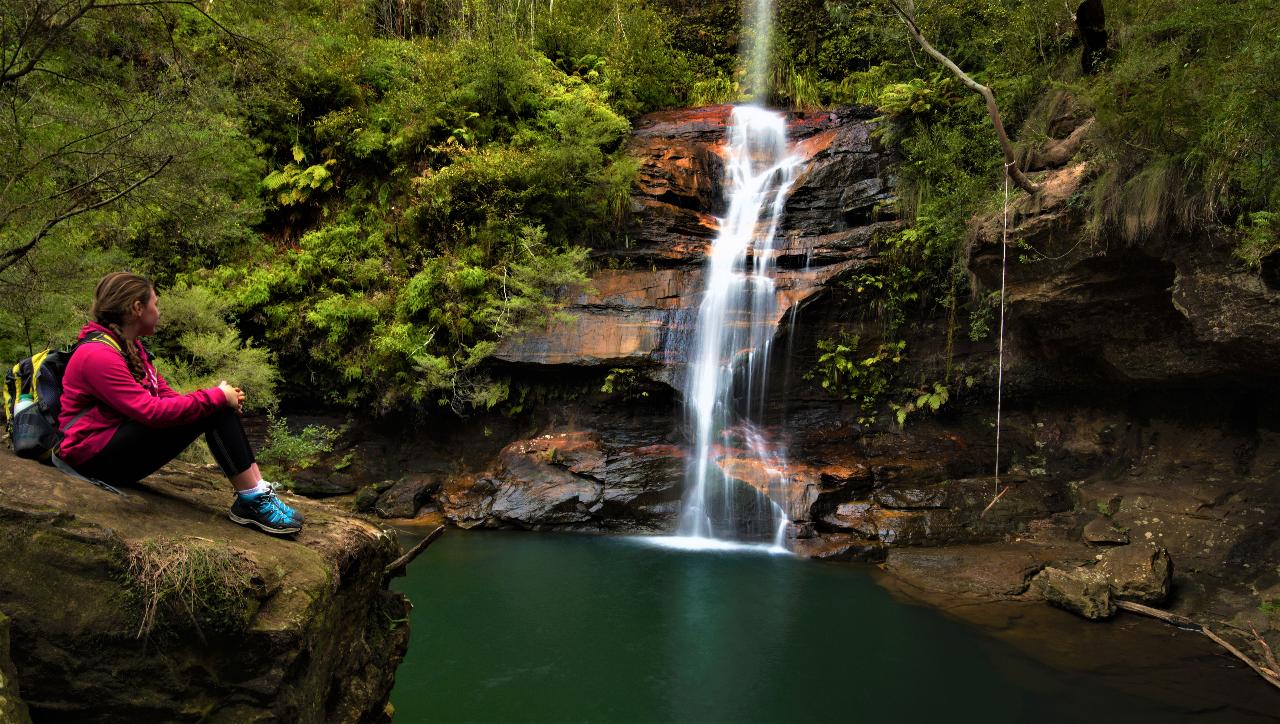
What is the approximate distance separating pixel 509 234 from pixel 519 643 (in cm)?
829

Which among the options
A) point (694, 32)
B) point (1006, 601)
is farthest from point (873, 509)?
point (694, 32)

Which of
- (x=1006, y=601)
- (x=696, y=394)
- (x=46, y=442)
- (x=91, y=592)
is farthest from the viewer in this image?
(x=696, y=394)

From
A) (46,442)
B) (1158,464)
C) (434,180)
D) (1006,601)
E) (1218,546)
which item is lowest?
(1006,601)

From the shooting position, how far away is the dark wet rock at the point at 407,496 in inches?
447

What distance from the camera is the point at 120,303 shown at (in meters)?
2.97

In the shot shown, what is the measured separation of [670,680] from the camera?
6.18m

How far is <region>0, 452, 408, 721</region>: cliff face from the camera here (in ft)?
7.68

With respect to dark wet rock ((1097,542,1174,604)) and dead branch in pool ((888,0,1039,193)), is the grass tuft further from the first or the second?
dark wet rock ((1097,542,1174,604))

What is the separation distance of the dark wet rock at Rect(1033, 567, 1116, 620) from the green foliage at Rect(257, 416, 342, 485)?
36.4 ft

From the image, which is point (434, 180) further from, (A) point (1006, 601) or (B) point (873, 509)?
(A) point (1006, 601)

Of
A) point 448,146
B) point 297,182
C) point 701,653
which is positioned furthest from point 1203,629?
point 297,182

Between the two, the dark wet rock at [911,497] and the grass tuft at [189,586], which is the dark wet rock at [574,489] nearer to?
the dark wet rock at [911,497]

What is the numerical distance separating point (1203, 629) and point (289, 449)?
41.2ft

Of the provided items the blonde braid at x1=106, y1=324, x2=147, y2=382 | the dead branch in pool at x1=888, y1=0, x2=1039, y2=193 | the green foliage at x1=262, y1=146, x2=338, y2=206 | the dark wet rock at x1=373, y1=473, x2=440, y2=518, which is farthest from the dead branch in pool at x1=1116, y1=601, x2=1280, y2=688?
the green foliage at x1=262, y1=146, x2=338, y2=206
